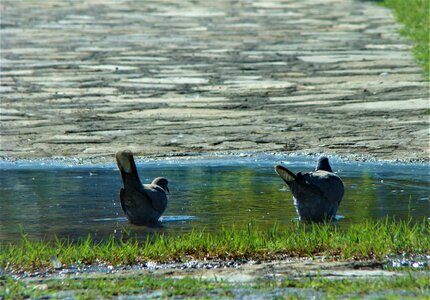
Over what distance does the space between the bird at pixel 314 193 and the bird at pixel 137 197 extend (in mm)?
594

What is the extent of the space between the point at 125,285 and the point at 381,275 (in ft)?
2.91

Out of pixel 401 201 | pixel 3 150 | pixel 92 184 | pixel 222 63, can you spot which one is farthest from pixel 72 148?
pixel 222 63

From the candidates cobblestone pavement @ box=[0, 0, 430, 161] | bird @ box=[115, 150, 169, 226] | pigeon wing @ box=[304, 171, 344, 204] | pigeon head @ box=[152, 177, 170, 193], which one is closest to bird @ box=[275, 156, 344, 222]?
pigeon wing @ box=[304, 171, 344, 204]

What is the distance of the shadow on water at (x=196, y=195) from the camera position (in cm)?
532

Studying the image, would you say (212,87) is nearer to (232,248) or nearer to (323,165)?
(323,165)

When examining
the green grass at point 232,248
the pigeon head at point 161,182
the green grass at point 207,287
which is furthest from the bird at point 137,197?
the green grass at point 207,287

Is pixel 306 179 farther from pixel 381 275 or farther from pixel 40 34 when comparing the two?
pixel 40 34

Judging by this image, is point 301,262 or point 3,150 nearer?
point 301,262

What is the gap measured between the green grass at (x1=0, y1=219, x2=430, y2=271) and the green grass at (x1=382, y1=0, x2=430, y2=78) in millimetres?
6380

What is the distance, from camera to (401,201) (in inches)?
228

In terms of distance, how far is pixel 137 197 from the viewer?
5250 millimetres

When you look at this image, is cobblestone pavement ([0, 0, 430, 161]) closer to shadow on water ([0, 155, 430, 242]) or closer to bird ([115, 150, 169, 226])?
shadow on water ([0, 155, 430, 242])

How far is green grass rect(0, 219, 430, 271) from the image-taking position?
4.32 meters

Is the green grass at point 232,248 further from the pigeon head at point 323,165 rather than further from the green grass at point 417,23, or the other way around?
the green grass at point 417,23
